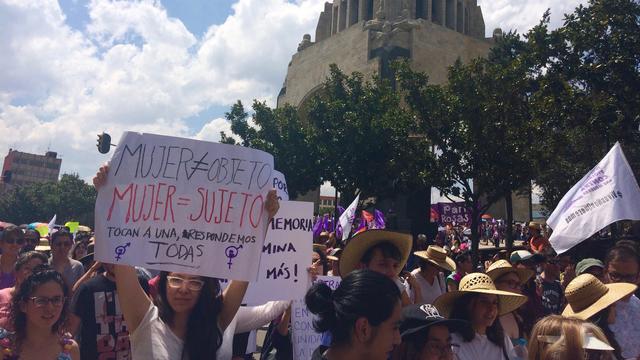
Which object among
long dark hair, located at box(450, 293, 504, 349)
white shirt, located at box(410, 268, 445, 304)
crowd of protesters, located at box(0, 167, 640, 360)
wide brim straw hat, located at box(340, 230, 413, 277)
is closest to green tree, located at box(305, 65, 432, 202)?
white shirt, located at box(410, 268, 445, 304)

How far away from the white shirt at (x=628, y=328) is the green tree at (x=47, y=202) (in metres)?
71.0

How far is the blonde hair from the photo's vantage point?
240 centimetres

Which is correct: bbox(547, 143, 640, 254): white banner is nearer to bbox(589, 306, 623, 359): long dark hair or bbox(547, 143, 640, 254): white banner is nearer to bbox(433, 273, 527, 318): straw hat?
bbox(589, 306, 623, 359): long dark hair

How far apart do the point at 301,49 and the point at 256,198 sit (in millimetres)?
43966

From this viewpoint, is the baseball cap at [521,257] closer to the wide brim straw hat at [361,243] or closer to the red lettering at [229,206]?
the wide brim straw hat at [361,243]

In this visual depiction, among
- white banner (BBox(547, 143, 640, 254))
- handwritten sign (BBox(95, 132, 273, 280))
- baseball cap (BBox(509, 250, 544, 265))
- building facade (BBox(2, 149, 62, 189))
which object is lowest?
handwritten sign (BBox(95, 132, 273, 280))

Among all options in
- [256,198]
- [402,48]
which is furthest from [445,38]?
[256,198]

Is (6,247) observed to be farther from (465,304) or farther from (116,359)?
(465,304)

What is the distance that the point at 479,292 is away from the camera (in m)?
3.32

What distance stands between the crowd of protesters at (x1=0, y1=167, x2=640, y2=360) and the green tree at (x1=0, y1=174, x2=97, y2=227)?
228 ft

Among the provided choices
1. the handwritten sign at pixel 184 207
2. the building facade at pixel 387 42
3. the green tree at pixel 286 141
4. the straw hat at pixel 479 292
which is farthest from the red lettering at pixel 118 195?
the building facade at pixel 387 42

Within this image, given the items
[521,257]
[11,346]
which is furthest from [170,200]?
[521,257]

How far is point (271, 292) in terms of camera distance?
3551mm

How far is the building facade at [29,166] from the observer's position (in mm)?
118938
